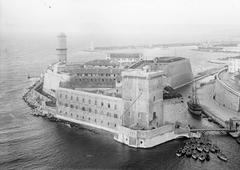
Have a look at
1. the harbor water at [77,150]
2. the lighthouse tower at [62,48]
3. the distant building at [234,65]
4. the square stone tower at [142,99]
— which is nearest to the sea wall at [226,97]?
the harbor water at [77,150]

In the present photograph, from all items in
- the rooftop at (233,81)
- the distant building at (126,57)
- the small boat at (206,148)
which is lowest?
the small boat at (206,148)

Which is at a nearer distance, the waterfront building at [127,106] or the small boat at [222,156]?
the small boat at [222,156]

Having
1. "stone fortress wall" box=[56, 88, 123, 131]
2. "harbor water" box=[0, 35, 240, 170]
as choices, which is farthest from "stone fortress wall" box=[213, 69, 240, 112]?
"stone fortress wall" box=[56, 88, 123, 131]

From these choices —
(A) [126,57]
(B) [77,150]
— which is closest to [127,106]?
(B) [77,150]

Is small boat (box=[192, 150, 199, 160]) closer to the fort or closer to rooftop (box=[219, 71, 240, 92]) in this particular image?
the fort

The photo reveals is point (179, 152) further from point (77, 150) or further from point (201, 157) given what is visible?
point (77, 150)

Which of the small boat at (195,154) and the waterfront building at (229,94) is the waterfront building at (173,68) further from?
the small boat at (195,154)

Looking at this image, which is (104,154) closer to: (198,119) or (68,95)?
(68,95)

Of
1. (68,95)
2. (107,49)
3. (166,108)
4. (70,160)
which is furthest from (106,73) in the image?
(107,49)
